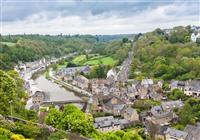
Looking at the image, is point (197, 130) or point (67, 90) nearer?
point (197, 130)

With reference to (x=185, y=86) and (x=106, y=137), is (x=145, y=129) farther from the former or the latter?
(x=185, y=86)

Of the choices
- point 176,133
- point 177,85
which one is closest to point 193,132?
point 176,133

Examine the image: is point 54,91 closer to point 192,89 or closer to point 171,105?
point 192,89

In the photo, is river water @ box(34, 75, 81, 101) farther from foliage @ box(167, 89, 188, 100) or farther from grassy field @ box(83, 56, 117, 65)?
grassy field @ box(83, 56, 117, 65)

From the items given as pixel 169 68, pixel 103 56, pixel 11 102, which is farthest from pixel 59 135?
pixel 103 56

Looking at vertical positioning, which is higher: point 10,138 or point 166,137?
point 10,138

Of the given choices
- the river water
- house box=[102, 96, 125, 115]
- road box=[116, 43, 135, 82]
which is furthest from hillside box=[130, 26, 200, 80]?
house box=[102, 96, 125, 115]
